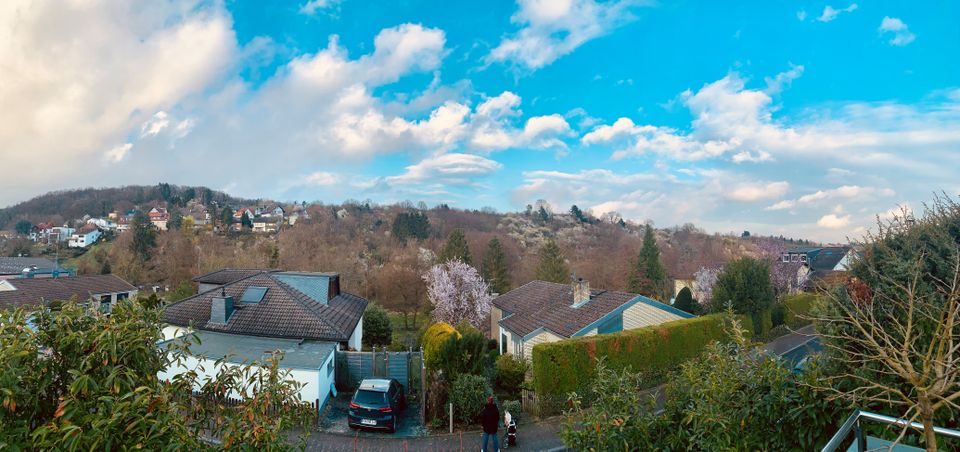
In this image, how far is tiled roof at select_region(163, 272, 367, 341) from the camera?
17484mm

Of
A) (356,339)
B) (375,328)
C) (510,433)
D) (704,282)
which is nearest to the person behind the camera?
(510,433)

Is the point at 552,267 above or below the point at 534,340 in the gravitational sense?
above

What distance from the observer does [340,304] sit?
23266 millimetres

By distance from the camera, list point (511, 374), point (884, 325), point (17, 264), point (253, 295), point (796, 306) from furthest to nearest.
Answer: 1. point (17, 264)
2. point (796, 306)
3. point (253, 295)
4. point (511, 374)
5. point (884, 325)

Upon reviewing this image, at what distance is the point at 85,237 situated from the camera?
2955 inches

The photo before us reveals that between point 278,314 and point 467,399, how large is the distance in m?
9.75

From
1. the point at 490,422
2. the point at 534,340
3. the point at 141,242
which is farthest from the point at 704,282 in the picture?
the point at 141,242

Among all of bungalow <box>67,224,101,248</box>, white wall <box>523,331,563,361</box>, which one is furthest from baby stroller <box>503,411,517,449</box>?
bungalow <box>67,224,101,248</box>

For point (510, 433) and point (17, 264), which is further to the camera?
point (17, 264)

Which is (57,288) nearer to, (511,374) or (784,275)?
(511,374)

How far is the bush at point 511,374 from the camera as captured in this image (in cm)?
1628

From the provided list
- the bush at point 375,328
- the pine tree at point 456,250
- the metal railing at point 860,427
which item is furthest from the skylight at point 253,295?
the pine tree at point 456,250

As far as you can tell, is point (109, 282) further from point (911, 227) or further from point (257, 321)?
point (911, 227)

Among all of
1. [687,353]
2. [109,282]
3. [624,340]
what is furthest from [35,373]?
[109,282]
